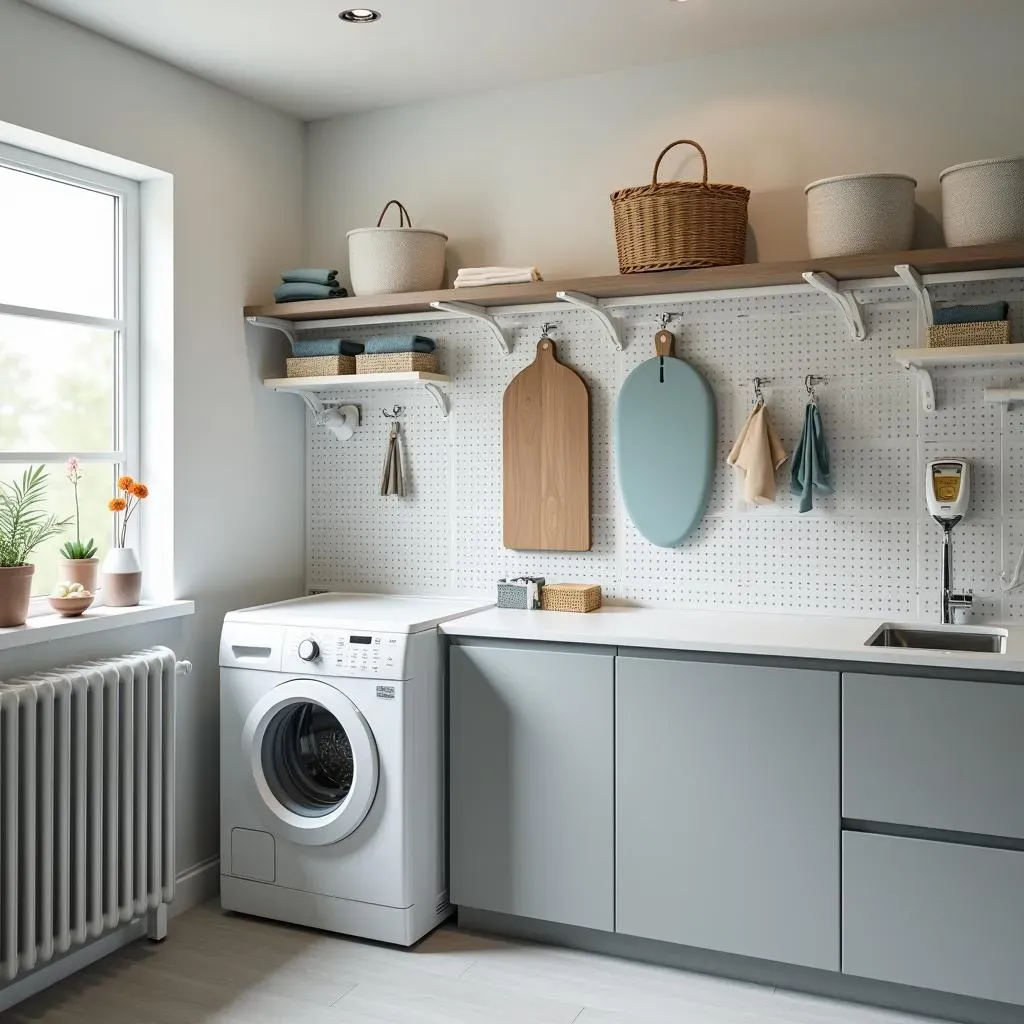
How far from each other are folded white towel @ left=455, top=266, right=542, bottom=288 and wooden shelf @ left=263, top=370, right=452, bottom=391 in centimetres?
33

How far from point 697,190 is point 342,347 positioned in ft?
4.22

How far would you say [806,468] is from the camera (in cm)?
308

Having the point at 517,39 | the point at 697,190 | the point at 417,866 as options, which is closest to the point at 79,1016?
the point at 417,866

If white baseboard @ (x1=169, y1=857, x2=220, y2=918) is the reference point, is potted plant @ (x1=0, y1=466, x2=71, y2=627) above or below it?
above

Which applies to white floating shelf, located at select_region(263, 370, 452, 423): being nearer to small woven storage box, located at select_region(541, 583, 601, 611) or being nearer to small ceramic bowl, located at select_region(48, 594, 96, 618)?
small woven storage box, located at select_region(541, 583, 601, 611)

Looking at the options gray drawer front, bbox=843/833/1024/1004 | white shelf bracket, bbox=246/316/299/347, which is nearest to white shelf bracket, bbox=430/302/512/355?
white shelf bracket, bbox=246/316/299/347

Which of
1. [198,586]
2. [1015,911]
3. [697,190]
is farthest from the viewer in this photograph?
[198,586]

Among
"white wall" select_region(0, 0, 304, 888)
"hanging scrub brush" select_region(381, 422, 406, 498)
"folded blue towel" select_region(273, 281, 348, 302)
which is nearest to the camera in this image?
"white wall" select_region(0, 0, 304, 888)

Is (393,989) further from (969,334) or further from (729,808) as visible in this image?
(969,334)

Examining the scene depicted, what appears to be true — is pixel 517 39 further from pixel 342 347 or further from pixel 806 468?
pixel 806 468

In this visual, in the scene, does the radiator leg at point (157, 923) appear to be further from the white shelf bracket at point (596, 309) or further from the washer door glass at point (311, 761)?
the white shelf bracket at point (596, 309)

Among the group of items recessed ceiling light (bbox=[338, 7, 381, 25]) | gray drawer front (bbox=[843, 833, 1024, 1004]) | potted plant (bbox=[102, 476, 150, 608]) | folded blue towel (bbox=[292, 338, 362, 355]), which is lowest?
gray drawer front (bbox=[843, 833, 1024, 1004])

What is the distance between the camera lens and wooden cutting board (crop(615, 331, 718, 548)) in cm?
327

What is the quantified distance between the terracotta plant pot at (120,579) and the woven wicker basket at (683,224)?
1680 millimetres
